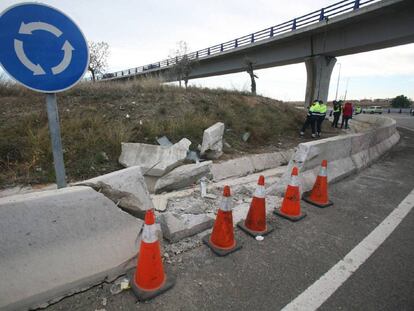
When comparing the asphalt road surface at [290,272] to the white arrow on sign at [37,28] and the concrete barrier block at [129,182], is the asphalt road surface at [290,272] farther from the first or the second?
the white arrow on sign at [37,28]

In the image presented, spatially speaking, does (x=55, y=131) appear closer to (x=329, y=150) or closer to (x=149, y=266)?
(x=149, y=266)

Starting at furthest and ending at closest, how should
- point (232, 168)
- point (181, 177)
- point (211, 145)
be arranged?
point (211, 145) < point (232, 168) < point (181, 177)

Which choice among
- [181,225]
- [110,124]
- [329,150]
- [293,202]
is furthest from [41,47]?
[329,150]

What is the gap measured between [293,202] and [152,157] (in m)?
2.97

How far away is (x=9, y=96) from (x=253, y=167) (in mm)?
8242

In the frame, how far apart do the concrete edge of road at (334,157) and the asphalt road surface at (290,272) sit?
2.51 ft

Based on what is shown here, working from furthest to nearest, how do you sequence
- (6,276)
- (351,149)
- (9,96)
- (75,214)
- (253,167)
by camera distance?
(9,96) → (253,167) → (351,149) → (75,214) → (6,276)

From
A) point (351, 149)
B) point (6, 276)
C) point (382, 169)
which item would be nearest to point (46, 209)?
point (6, 276)

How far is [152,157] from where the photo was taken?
495 cm

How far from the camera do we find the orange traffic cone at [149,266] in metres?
1.99

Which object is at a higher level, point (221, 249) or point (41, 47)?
point (41, 47)

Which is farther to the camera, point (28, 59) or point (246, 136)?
point (246, 136)

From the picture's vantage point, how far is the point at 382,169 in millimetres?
6254

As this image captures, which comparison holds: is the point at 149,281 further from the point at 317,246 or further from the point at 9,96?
the point at 9,96
